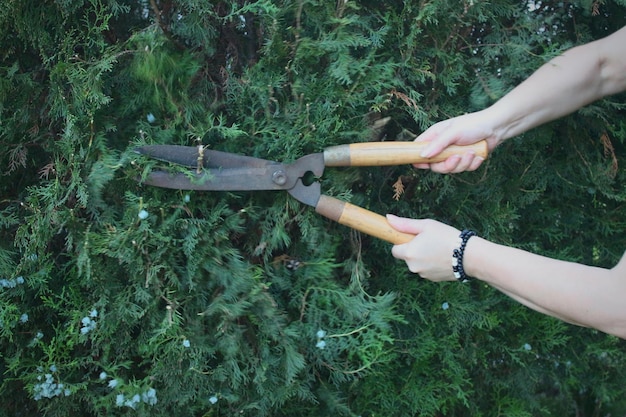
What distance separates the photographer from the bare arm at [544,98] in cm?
197

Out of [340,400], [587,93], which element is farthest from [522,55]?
[340,400]

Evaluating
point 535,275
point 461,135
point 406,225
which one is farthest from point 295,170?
point 535,275

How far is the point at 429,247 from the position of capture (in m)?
1.84

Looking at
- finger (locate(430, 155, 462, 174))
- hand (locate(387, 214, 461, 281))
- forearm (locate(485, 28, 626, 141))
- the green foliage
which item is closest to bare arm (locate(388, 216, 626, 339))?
hand (locate(387, 214, 461, 281))

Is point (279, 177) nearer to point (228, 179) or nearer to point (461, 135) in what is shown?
point (228, 179)

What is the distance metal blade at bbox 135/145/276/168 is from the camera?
187 centimetres

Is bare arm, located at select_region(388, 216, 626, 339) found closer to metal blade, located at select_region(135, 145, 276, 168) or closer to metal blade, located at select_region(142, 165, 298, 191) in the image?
metal blade, located at select_region(142, 165, 298, 191)

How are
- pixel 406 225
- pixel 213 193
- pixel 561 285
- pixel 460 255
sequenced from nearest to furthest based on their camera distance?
pixel 561 285, pixel 460 255, pixel 406 225, pixel 213 193

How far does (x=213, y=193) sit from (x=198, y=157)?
6.5 inches

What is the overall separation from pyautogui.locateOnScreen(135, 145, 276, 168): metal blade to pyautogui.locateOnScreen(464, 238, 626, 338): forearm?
0.70 m

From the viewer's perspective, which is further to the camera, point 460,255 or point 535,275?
point 460,255

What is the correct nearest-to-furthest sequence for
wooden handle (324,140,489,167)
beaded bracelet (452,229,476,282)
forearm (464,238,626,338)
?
forearm (464,238,626,338) < beaded bracelet (452,229,476,282) < wooden handle (324,140,489,167)

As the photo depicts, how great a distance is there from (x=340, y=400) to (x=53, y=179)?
119 centimetres

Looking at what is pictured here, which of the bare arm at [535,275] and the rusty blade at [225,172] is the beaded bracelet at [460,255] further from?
the rusty blade at [225,172]
